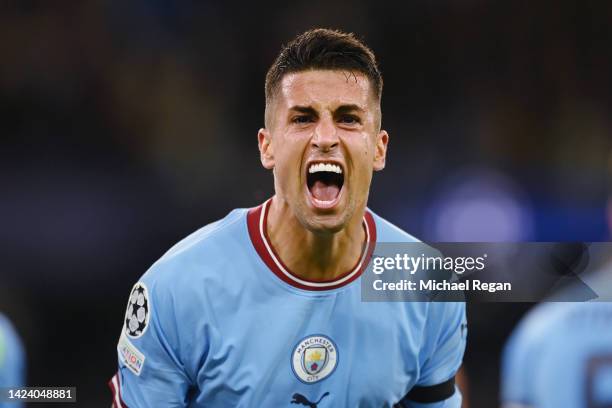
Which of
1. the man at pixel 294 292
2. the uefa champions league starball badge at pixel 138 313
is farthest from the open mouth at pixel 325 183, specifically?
the uefa champions league starball badge at pixel 138 313

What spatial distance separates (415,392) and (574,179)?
3.93 feet

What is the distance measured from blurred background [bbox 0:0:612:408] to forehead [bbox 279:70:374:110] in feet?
3.29

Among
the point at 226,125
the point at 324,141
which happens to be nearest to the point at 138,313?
the point at 324,141

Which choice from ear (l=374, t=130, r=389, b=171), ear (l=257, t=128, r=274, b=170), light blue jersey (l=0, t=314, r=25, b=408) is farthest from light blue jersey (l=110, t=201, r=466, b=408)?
light blue jersey (l=0, t=314, r=25, b=408)

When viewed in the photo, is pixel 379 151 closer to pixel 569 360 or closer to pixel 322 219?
pixel 322 219

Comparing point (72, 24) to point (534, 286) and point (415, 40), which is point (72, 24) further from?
point (534, 286)

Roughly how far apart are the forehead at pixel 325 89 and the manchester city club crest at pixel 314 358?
1.88 ft

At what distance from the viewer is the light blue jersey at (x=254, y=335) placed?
192cm

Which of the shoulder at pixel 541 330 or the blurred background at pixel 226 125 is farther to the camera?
the blurred background at pixel 226 125

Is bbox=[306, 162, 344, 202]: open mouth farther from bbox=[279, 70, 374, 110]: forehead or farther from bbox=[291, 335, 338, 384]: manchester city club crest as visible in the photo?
bbox=[291, 335, 338, 384]: manchester city club crest

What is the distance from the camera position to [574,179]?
2963 mm

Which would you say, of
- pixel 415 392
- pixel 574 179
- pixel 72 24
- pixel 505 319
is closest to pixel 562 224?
pixel 574 179

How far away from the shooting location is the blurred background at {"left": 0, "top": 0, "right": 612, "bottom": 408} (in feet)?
9.50

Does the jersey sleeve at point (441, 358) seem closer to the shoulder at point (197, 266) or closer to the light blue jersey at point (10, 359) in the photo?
the shoulder at point (197, 266)
